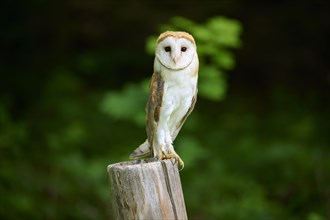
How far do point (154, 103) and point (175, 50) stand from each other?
0.32 meters

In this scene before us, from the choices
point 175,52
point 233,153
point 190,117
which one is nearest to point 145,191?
point 175,52

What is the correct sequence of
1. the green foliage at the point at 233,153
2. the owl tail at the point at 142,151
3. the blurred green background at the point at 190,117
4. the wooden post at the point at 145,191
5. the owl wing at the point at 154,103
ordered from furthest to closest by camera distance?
the blurred green background at the point at 190,117 → the green foliage at the point at 233,153 → the owl tail at the point at 142,151 → the owl wing at the point at 154,103 → the wooden post at the point at 145,191

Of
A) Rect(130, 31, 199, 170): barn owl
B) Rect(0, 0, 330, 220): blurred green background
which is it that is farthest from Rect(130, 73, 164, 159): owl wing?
Rect(0, 0, 330, 220): blurred green background

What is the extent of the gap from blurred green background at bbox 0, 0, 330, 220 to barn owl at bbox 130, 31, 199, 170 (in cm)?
133

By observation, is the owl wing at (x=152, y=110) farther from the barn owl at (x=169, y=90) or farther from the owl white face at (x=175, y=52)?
the owl white face at (x=175, y=52)

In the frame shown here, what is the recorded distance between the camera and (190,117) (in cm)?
477

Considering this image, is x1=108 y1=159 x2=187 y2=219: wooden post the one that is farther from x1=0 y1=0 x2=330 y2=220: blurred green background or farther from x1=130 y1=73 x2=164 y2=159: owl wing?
Answer: x1=0 y1=0 x2=330 y2=220: blurred green background

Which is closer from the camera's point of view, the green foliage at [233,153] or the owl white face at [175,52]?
the owl white face at [175,52]

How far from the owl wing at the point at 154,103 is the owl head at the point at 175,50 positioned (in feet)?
0.36

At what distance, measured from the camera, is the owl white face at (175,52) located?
2.84 metres

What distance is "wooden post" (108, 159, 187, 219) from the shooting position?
2590 mm

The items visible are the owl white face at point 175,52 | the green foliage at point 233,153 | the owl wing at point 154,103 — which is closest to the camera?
the owl white face at point 175,52

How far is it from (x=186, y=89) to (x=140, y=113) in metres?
1.52

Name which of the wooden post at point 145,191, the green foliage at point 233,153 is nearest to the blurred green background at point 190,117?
the green foliage at point 233,153
